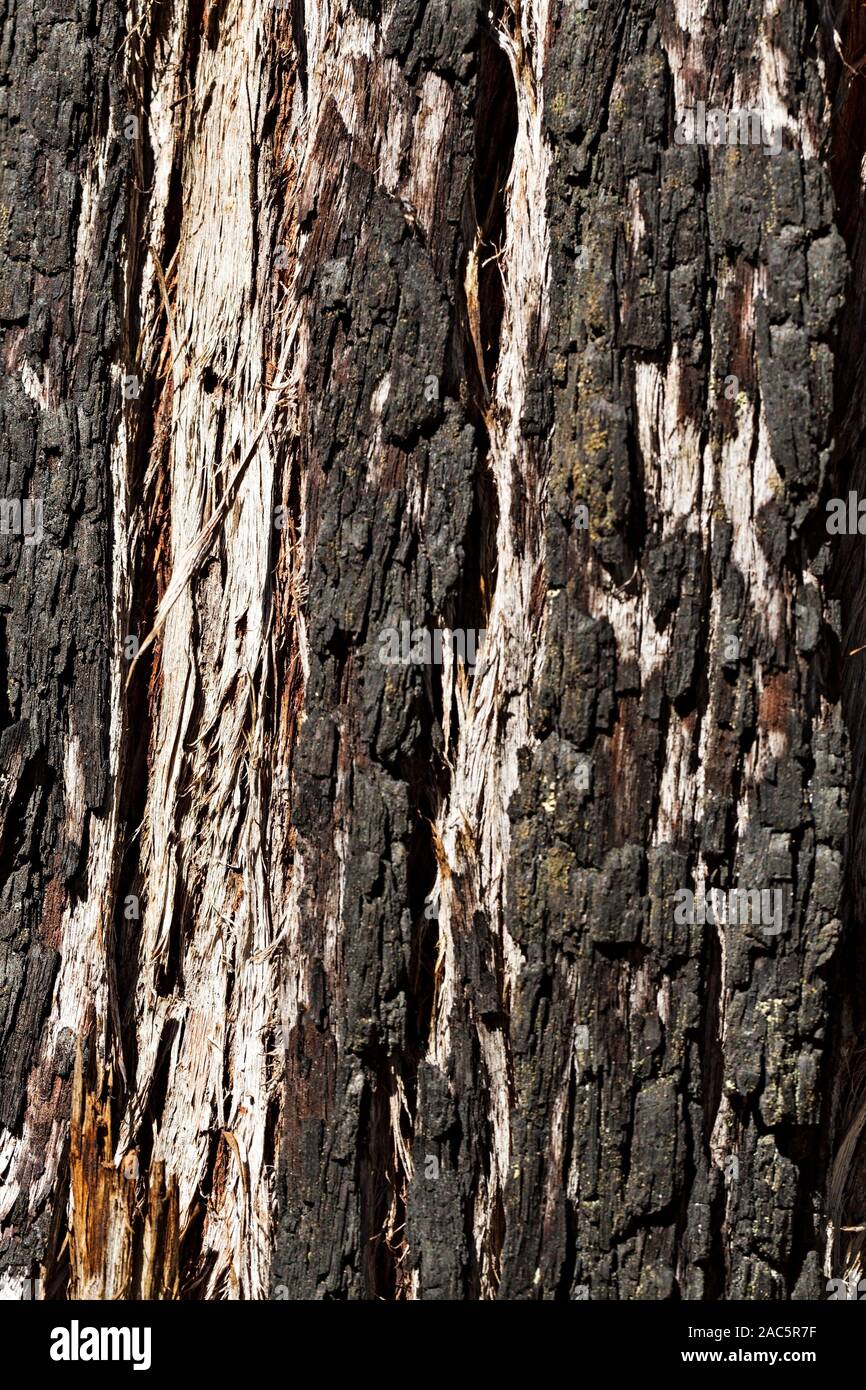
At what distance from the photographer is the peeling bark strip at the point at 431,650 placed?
1925 millimetres

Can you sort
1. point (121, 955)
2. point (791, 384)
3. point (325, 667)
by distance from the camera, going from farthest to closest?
point (121, 955), point (325, 667), point (791, 384)

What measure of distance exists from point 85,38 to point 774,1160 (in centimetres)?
231

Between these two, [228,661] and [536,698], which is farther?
[228,661]

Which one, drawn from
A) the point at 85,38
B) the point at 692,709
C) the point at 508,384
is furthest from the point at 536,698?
the point at 85,38

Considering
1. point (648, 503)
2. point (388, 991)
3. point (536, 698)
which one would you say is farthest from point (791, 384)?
point (388, 991)

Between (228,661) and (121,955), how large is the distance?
0.58m

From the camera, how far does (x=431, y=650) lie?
201 centimetres

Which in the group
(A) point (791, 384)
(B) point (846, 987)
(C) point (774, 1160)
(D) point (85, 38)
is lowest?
(C) point (774, 1160)

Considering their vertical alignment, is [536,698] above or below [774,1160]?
above

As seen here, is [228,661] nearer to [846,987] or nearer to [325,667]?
[325,667]

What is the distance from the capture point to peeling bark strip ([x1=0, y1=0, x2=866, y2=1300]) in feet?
6.31

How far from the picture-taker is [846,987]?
82.2 inches

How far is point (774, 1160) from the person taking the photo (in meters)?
1.95

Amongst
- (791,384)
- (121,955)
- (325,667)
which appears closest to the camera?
(791,384)
